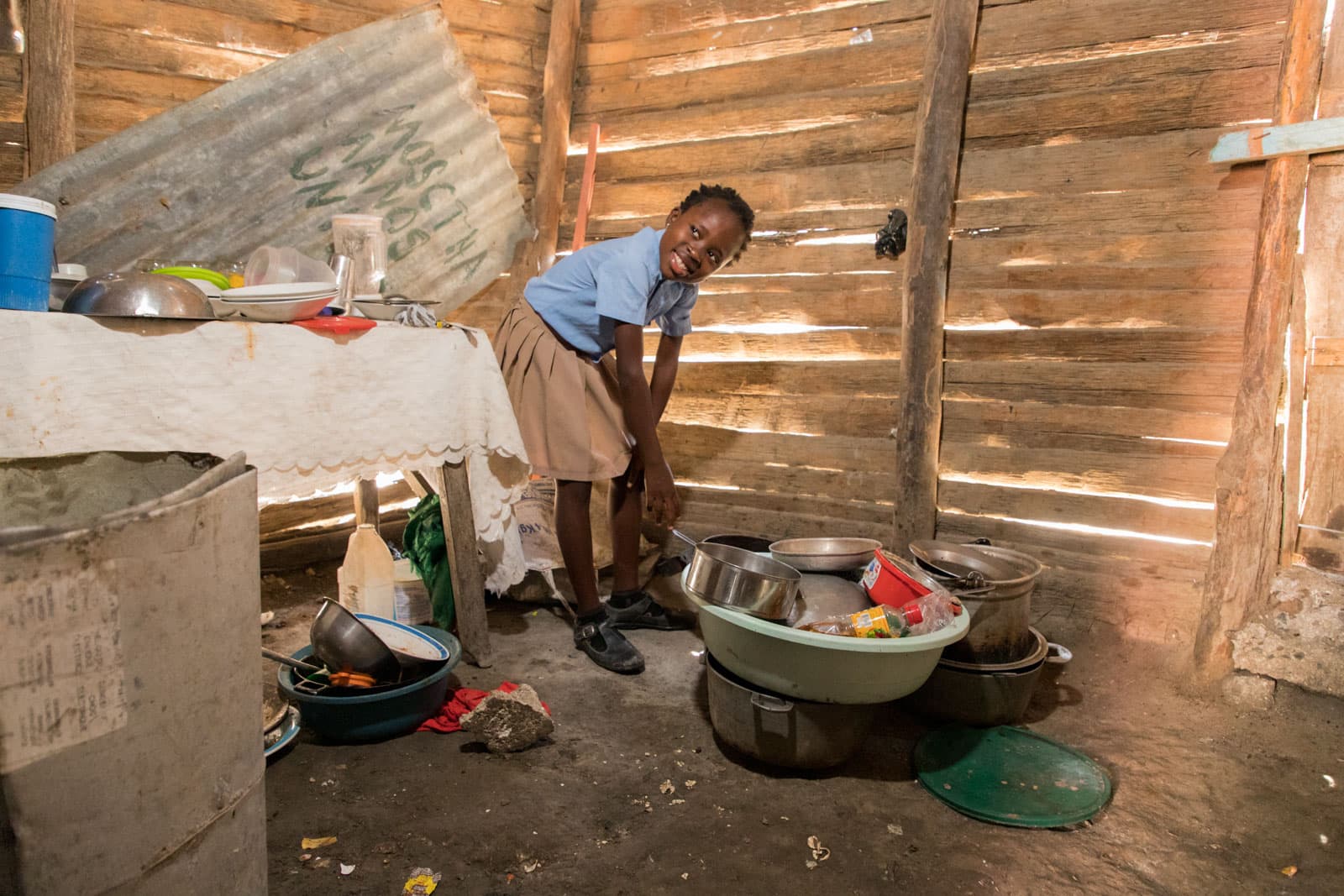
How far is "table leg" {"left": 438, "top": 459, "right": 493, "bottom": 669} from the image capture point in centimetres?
274

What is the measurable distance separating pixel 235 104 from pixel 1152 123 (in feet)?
12.4

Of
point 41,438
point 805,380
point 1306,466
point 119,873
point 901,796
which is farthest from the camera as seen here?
point 805,380

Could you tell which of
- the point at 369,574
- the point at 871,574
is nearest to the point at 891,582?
the point at 871,574

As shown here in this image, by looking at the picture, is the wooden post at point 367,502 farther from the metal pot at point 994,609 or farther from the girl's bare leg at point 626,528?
the metal pot at point 994,609

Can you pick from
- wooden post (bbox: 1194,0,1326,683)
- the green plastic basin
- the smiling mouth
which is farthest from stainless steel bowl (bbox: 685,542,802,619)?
wooden post (bbox: 1194,0,1326,683)

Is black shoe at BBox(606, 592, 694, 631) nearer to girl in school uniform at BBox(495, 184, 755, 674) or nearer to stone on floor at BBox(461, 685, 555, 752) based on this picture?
girl in school uniform at BBox(495, 184, 755, 674)

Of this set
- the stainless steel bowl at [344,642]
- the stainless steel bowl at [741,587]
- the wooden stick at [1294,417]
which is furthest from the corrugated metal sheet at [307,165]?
the wooden stick at [1294,417]

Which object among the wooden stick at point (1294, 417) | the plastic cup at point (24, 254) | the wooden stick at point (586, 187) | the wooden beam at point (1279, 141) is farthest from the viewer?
the wooden stick at point (586, 187)

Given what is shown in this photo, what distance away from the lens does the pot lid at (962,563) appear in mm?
2569

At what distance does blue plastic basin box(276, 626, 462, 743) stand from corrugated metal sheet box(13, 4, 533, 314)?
1.90 m

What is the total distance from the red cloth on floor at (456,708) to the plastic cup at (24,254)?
61.6 inches

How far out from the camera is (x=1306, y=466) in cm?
288

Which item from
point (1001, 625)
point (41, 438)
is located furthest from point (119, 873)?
point (1001, 625)

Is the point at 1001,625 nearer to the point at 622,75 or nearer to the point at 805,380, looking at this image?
the point at 805,380
